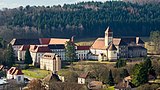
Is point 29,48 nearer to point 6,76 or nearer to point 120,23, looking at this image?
point 6,76

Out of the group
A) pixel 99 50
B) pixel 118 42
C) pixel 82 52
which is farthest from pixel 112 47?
pixel 82 52

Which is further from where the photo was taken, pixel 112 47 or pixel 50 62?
pixel 112 47

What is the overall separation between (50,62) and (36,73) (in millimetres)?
3722

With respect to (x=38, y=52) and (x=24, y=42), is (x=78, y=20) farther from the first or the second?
(x=38, y=52)

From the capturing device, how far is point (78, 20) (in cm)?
7962

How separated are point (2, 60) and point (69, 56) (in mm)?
7289

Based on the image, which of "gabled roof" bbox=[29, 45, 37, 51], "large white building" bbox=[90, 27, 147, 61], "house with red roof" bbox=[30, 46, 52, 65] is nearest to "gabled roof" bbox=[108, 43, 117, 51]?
"large white building" bbox=[90, 27, 147, 61]

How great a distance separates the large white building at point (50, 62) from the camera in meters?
49.5

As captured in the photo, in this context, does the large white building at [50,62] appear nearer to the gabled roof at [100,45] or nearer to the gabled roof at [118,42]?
the gabled roof at [100,45]

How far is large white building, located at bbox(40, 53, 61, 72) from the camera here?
49531mm

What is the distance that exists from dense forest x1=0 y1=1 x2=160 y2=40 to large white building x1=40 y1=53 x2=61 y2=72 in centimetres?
1556

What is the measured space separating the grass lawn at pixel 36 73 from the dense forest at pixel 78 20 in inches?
697

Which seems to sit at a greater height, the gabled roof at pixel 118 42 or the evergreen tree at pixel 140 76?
the gabled roof at pixel 118 42

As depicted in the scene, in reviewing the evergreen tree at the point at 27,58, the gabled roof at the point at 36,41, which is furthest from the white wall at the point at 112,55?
the evergreen tree at the point at 27,58
